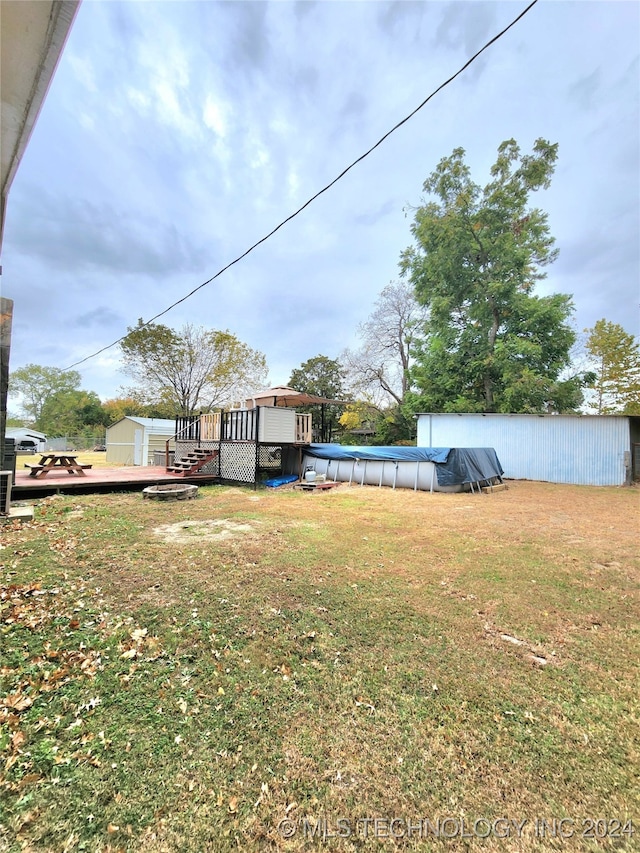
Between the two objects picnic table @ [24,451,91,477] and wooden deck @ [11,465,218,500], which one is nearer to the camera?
wooden deck @ [11,465,218,500]

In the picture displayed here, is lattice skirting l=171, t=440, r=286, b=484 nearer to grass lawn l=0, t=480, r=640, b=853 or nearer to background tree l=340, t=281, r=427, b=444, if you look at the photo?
grass lawn l=0, t=480, r=640, b=853

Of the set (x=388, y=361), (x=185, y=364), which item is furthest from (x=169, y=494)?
(x=388, y=361)

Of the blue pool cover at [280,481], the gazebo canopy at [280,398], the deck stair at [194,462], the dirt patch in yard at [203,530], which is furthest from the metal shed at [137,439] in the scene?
the dirt patch in yard at [203,530]

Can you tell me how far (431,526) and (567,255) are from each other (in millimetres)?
19747

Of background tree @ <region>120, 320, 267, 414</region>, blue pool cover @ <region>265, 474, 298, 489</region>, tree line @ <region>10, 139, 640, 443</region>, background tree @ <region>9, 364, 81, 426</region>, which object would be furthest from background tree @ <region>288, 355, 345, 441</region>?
background tree @ <region>9, 364, 81, 426</region>

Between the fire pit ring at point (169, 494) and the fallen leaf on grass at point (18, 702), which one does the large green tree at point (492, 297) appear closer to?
the fire pit ring at point (169, 494)

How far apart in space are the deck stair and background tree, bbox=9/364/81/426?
117ft

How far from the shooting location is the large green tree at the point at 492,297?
54.6 ft

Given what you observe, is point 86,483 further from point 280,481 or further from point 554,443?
point 554,443

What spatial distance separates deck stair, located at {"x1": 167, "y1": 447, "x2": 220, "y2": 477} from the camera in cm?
1009

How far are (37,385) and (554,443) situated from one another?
46.0 meters

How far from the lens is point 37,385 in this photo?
36.6 meters

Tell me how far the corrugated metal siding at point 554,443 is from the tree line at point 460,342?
376cm

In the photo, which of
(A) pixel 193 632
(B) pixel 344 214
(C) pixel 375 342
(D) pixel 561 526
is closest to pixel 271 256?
(B) pixel 344 214
